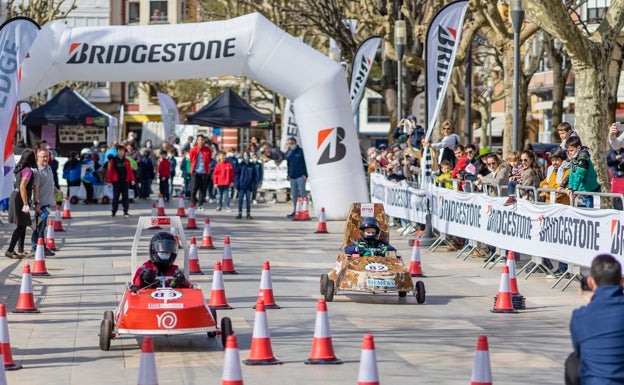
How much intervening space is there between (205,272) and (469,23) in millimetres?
17146

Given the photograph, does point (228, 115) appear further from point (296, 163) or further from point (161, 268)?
point (161, 268)

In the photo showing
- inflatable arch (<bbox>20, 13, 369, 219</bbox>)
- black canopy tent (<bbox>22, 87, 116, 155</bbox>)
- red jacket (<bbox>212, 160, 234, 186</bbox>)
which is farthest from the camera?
black canopy tent (<bbox>22, 87, 116, 155</bbox>)

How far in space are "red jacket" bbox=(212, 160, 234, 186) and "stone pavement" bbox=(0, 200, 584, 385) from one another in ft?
35.4

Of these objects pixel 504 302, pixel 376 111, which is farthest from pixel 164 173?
pixel 376 111

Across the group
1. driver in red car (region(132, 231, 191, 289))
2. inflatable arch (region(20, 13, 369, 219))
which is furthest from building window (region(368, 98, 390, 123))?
driver in red car (region(132, 231, 191, 289))

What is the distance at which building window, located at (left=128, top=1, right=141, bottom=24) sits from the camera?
96.6 meters

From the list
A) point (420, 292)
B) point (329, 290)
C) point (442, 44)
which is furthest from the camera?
point (442, 44)

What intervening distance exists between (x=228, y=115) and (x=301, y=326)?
31.4 meters

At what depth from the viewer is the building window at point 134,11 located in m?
96.6

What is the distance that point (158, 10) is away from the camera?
96312 mm

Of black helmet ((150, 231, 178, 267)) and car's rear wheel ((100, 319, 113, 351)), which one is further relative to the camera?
black helmet ((150, 231, 178, 267))

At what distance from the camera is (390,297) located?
58.8 feet

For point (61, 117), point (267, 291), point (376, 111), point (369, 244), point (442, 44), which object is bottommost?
point (267, 291)

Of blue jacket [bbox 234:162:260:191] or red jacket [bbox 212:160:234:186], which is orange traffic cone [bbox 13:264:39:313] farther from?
red jacket [bbox 212:160:234:186]
